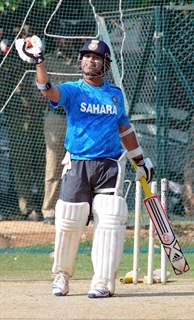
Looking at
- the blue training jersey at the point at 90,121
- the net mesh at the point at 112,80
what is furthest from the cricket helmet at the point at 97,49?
the net mesh at the point at 112,80

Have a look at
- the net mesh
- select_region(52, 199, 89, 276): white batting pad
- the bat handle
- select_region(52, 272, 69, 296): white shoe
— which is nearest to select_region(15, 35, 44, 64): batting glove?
select_region(52, 199, 89, 276): white batting pad

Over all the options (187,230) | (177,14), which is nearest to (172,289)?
(187,230)

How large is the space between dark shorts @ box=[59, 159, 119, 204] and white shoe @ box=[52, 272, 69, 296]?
1.95 ft

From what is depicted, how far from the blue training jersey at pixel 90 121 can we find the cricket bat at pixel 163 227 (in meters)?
0.59

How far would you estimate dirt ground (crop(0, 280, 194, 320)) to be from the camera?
7480 millimetres

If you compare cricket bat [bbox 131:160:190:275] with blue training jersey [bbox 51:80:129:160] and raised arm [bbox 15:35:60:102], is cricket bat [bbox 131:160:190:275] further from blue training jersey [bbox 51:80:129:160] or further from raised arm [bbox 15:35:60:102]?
raised arm [bbox 15:35:60:102]

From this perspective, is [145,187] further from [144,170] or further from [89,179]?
[89,179]

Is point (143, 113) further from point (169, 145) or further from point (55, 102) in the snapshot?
point (55, 102)

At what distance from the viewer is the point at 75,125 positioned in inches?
337

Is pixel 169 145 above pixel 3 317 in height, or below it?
above

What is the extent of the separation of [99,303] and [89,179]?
3.32 ft

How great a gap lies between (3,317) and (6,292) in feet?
4.51

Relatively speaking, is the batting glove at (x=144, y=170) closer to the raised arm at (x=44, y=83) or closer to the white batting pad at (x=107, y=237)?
the white batting pad at (x=107, y=237)

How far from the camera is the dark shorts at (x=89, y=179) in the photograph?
8539 millimetres
